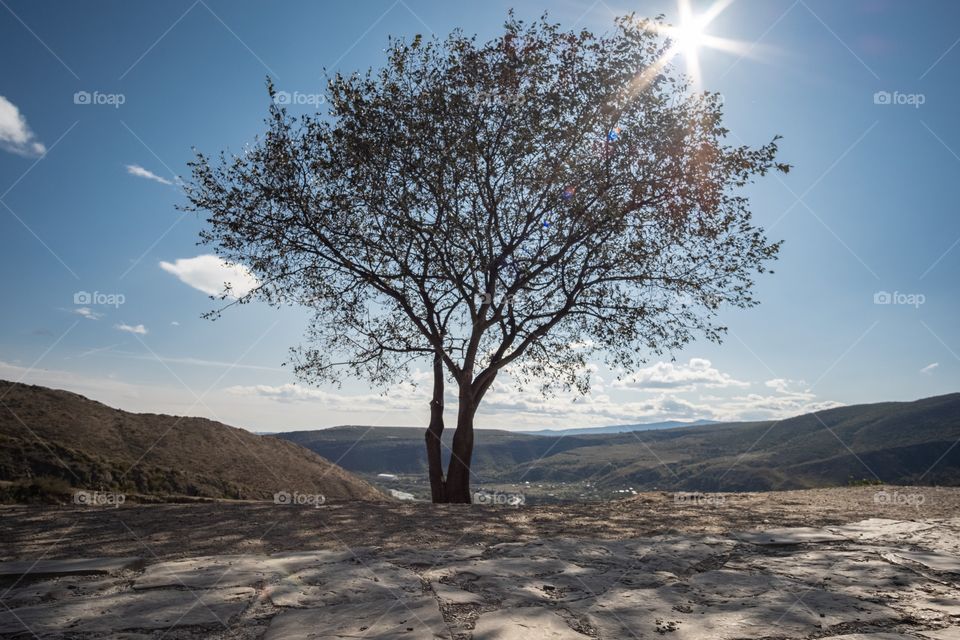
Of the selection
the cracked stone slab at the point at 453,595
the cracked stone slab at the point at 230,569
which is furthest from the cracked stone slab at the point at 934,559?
the cracked stone slab at the point at 230,569

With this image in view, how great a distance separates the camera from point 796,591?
187 inches

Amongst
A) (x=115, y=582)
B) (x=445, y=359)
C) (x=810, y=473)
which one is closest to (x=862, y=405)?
(x=810, y=473)

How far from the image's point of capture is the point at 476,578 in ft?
16.3

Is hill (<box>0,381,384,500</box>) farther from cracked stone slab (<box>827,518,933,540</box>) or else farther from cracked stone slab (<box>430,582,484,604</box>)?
cracked stone slab (<box>827,518,933,540</box>)

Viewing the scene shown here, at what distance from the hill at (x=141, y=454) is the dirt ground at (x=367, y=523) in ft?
19.6

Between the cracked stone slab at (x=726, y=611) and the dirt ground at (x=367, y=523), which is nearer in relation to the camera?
the cracked stone slab at (x=726, y=611)

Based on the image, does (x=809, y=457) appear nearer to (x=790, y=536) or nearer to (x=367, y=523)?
(x=790, y=536)

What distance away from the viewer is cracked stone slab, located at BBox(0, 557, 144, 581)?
509cm

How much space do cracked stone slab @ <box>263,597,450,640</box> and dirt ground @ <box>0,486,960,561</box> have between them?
7.20 ft

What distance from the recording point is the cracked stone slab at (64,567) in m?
5.09

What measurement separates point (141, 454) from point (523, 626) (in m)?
18.1

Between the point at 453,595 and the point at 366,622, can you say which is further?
the point at 453,595

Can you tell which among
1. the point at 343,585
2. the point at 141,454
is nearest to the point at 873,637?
the point at 343,585

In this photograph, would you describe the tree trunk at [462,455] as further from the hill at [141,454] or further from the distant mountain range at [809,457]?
the distant mountain range at [809,457]
